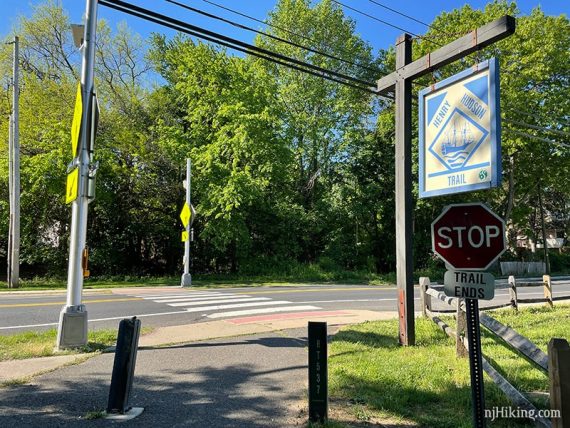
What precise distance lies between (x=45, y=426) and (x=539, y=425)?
4.39 meters

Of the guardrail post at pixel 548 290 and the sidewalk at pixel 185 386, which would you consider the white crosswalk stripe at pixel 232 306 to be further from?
the guardrail post at pixel 548 290

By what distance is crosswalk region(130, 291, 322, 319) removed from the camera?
12.2 metres

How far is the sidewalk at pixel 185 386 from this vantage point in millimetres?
4531

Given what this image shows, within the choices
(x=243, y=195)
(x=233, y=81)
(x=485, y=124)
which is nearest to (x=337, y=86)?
(x=233, y=81)

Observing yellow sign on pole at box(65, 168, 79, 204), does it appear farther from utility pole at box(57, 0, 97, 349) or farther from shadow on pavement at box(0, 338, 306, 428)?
shadow on pavement at box(0, 338, 306, 428)

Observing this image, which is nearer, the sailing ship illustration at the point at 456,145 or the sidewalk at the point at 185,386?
the sidewalk at the point at 185,386

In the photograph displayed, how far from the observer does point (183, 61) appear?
27.8 m

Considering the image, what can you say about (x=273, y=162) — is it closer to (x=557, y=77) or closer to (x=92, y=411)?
(x=557, y=77)

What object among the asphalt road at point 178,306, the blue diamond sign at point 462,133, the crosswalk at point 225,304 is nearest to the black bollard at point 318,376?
the blue diamond sign at point 462,133

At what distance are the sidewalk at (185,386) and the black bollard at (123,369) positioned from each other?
228 mm

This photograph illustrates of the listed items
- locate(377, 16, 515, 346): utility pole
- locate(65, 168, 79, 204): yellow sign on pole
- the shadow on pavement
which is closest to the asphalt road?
locate(65, 168, 79, 204): yellow sign on pole

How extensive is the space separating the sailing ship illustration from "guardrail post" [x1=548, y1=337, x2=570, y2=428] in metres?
3.12

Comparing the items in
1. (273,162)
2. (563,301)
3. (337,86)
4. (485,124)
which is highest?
(337,86)

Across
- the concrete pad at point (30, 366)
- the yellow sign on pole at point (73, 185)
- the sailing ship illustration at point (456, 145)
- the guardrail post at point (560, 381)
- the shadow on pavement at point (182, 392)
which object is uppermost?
the sailing ship illustration at point (456, 145)
